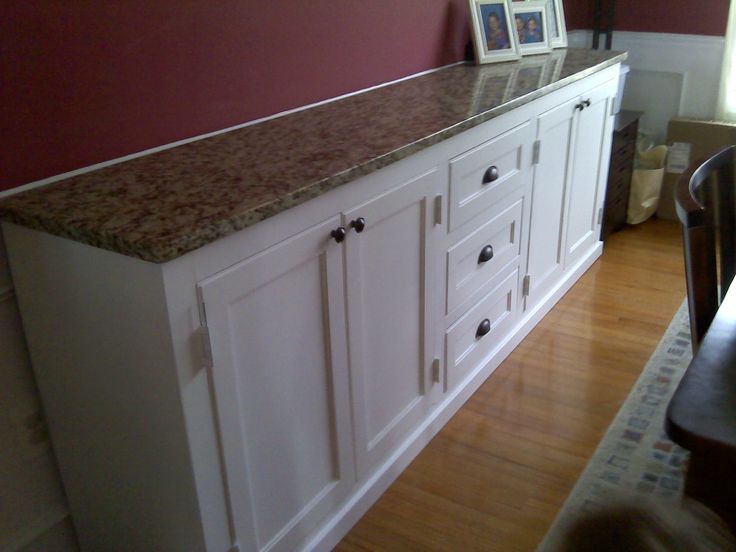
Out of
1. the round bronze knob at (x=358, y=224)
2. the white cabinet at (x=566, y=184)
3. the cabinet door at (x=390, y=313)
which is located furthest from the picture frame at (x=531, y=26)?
the round bronze knob at (x=358, y=224)

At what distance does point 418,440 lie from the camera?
7.31 feet

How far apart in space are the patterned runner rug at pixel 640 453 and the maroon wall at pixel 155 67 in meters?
1.34

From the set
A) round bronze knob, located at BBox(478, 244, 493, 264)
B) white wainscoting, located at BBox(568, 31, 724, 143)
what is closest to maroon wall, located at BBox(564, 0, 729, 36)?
white wainscoting, located at BBox(568, 31, 724, 143)

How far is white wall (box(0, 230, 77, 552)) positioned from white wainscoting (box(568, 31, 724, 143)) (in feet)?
11.0

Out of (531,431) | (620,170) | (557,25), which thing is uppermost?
(557,25)

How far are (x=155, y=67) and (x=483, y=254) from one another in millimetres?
1124

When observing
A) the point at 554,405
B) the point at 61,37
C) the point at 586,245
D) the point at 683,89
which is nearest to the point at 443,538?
the point at 554,405

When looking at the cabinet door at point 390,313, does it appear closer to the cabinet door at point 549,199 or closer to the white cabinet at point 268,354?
the white cabinet at point 268,354

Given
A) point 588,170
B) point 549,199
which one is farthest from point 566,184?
point 588,170

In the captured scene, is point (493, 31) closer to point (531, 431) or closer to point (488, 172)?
point (488, 172)

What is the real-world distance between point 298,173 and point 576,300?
1902 millimetres

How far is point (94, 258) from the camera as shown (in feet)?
4.48

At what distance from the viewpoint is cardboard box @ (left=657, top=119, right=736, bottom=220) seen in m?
3.78

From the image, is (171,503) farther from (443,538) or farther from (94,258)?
(443,538)
